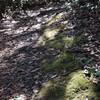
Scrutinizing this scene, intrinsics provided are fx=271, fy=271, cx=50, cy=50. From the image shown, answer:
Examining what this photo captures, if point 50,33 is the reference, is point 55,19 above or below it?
above

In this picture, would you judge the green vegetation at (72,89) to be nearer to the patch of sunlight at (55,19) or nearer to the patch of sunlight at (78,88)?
the patch of sunlight at (78,88)

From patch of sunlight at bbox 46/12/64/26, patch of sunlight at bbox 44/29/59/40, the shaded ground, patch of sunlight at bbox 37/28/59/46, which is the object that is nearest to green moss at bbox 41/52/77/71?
the shaded ground

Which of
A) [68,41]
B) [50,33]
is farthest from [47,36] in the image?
Result: [68,41]

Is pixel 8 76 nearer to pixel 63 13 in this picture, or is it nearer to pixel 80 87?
pixel 80 87

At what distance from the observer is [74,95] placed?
18.0 feet

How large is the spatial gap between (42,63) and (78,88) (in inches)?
78.1

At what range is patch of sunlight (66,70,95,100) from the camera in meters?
5.39

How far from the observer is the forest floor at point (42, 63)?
A: 5785 mm

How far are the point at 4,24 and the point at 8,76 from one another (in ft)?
19.1

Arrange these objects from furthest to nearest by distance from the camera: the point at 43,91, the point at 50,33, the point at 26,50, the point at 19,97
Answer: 1. the point at 50,33
2. the point at 26,50
3. the point at 19,97
4. the point at 43,91

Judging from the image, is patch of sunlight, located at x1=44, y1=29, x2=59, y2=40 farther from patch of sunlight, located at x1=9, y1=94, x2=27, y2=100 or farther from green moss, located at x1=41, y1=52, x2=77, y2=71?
patch of sunlight, located at x1=9, y1=94, x2=27, y2=100

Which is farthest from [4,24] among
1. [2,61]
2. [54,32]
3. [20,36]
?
[2,61]

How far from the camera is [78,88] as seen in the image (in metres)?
5.62

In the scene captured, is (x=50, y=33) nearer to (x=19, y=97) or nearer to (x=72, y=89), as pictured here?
(x=19, y=97)
